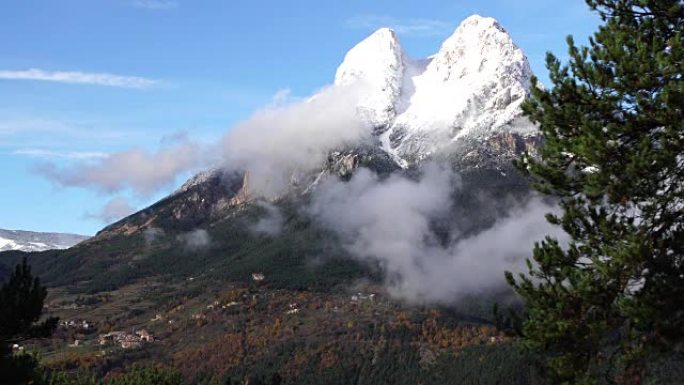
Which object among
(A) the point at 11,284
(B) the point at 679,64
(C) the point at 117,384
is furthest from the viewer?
(C) the point at 117,384

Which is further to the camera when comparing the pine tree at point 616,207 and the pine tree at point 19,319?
the pine tree at point 19,319

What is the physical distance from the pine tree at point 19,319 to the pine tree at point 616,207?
28172 millimetres

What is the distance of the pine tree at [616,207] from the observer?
22984 millimetres

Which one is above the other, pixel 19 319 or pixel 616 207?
pixel 616 207

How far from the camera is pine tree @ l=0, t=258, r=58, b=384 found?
38750 millimetres

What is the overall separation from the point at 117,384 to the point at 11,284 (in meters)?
53.4

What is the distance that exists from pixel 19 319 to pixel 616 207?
32.6m

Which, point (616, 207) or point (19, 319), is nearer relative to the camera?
point (616, 207)

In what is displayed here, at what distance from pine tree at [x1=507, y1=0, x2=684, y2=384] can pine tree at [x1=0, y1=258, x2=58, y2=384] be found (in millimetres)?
28172

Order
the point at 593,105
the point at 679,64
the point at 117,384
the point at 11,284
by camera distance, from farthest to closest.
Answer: the point at 117,384, the point at 11,284, the point at 593,105, the point at 679,64

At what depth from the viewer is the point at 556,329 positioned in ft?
77.7

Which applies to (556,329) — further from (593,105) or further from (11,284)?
(11,284)

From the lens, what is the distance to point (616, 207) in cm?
2436

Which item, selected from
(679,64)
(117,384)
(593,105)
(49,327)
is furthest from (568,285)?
(117,384)
